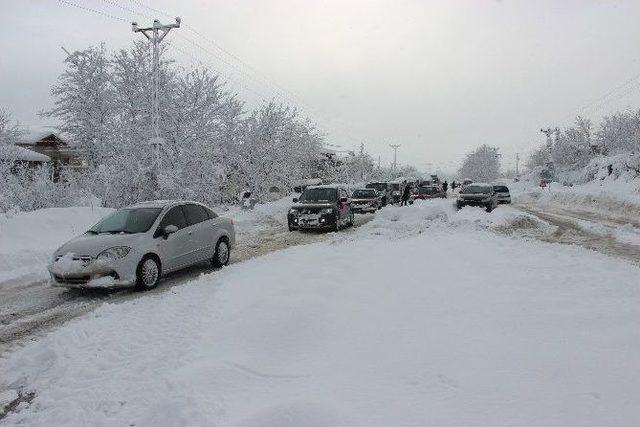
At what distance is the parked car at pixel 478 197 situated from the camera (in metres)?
26.1

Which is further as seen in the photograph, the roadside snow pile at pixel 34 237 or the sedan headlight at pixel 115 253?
the roadside snow pile at pixel 34 237

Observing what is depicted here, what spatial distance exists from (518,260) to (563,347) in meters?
5.21

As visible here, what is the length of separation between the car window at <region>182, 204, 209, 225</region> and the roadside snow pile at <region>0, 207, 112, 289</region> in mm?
3431

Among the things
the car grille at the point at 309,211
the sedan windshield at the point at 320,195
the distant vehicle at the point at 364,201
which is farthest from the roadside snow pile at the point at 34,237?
the distant vehicle at the point at 364,201

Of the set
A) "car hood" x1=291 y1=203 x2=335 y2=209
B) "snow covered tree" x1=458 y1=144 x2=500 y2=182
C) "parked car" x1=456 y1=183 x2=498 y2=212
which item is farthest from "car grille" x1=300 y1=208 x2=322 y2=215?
"snow covered tree" x1=458 y1=144 x2=500 y2=182

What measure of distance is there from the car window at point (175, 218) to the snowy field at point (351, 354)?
2154mm

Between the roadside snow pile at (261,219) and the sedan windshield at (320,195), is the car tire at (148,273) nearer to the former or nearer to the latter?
the roadside snow pile at (261,219)

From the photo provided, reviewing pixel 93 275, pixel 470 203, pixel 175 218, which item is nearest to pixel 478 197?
A: pixel 470 203

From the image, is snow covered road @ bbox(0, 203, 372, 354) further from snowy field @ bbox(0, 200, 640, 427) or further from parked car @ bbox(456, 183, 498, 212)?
parked car @ bbox(456, 183, 498, 212)

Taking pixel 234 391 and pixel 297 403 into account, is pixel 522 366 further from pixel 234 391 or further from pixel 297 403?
pixel 234 391

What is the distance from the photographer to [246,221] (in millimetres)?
21906

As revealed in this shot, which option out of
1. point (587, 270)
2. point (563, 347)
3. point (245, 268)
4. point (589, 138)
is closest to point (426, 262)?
point (587, 270)

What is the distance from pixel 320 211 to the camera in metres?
18.2

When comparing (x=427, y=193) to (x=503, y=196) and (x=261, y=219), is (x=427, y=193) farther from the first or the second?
(x=261, y=219)
